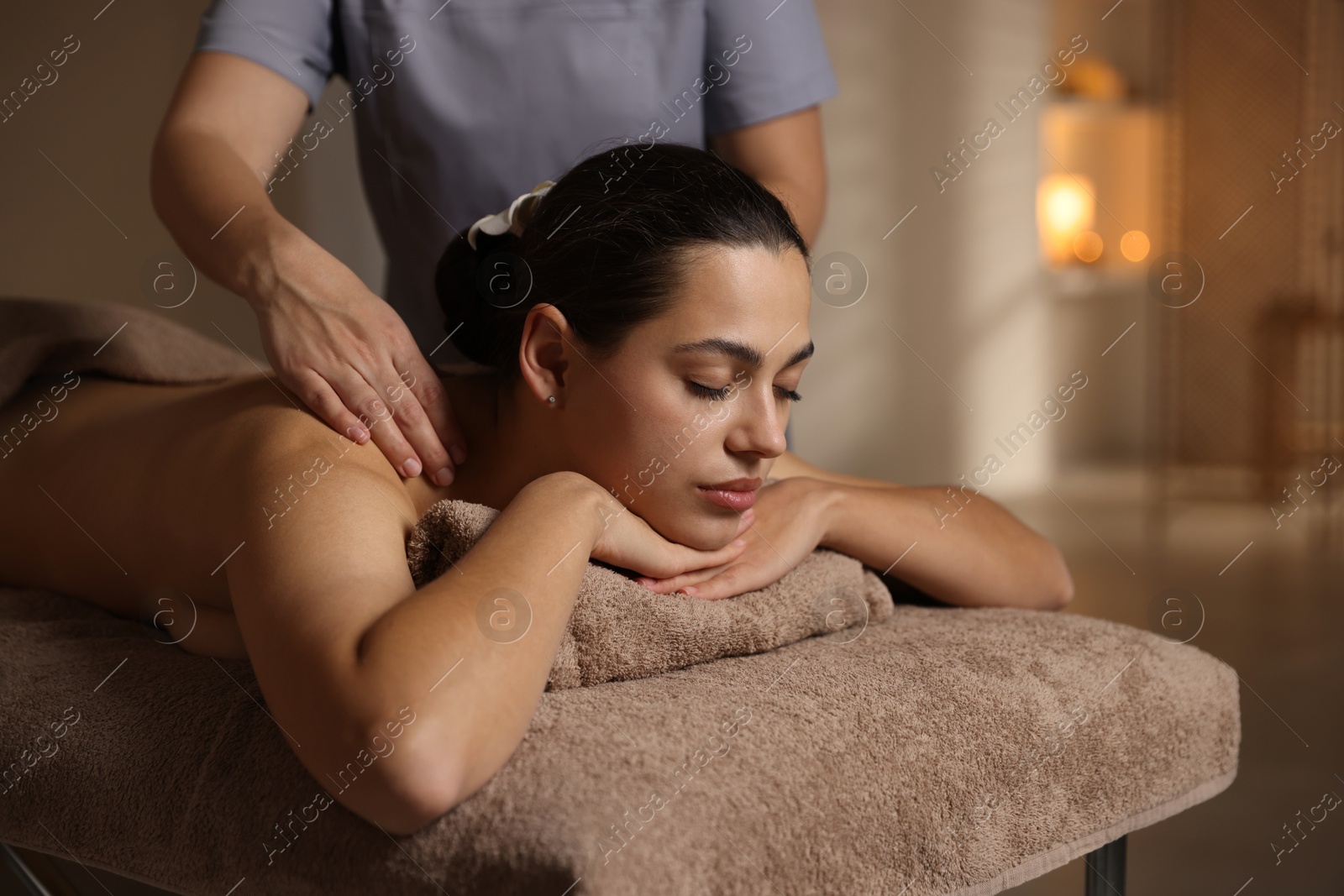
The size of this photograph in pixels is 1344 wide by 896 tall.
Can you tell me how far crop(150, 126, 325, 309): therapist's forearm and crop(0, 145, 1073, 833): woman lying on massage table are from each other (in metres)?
0.11

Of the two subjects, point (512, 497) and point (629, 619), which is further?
point (512, 497)

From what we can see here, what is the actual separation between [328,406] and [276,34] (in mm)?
573

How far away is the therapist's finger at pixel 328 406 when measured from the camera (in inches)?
36.7

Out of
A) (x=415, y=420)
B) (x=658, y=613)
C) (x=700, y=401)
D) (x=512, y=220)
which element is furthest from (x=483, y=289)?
(x=658, y=613)

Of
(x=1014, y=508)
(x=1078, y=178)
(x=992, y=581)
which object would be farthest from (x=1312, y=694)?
(x=1078, y=178)

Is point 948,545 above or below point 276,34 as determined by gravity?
below

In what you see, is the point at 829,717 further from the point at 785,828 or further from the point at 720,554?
the point at 720,554

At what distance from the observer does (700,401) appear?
35.7 inches

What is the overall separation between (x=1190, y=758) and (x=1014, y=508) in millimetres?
3642

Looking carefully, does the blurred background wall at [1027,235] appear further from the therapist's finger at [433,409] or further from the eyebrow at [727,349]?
the eyebrow at [727,349]

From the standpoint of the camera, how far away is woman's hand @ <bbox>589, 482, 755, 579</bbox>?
84 cm

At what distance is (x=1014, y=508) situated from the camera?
4457 mm

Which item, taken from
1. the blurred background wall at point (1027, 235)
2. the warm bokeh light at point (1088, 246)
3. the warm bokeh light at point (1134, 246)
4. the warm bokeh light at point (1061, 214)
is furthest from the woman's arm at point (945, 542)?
the warm bokeh light at point (1134, 246)

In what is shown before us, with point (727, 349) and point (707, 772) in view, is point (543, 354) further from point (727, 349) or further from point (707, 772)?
point (707, 772)
